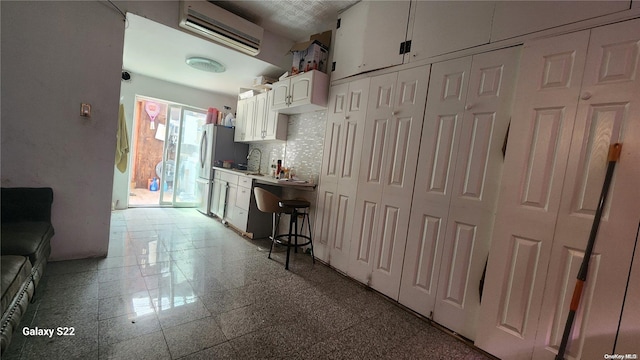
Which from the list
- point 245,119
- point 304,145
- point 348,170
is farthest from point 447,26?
point 245,119

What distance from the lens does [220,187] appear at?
441 cm

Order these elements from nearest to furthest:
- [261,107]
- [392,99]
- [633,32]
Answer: [633,32], [392,99], [261,107]

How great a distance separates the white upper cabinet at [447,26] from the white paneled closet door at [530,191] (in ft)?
1.23

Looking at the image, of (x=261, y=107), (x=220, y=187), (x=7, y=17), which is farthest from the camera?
(x=220, y=187)

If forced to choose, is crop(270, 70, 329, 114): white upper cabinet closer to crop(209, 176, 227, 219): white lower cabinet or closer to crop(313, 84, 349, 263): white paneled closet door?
crop(313, 84, 349, 263): white paneled closet door

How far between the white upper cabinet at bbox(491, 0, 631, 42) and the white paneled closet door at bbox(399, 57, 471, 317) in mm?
281

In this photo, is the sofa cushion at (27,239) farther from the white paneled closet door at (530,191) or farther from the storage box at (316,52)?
the white paneled closet door at (530,191)

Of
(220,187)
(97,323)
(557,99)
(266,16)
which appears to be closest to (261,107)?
(266,16)

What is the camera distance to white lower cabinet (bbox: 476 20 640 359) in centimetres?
127

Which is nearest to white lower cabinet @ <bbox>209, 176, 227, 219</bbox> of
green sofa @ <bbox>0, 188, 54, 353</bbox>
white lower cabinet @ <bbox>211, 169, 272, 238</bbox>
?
white lower cabinet @ <bbox>211, 169, 272, 238</bbox>

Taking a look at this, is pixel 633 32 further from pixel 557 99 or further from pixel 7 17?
pixel 7 17

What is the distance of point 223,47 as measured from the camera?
3123 millimetres

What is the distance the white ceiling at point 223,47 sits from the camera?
2820 mm

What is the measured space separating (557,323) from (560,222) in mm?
584
